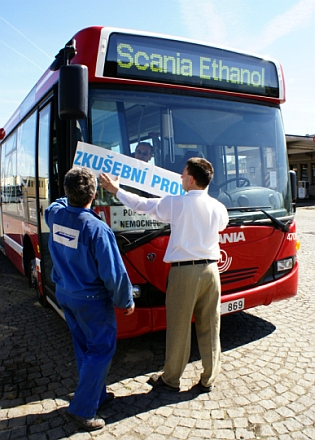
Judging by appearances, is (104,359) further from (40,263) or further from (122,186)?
(40,263)

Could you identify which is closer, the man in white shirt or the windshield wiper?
the man in white shirt

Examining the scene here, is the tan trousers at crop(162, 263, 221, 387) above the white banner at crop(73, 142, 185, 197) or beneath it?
beneath

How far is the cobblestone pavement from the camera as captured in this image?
2.79 m

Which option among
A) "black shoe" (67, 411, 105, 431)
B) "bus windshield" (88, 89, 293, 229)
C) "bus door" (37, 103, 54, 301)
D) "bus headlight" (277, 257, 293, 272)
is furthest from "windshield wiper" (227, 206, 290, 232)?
"black shoe" (67, 411, 105, 431)

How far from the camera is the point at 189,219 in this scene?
305 cm

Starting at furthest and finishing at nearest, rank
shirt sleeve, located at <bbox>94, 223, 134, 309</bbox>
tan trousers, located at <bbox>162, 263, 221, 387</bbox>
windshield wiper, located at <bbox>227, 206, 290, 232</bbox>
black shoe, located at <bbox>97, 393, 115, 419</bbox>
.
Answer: windshield wiper, located at <bbox>227, 206, 290, 232</bbox> < tan trousers, located at <bbox>162, 263, 221, 387</bbox> < black shoe, located at <bbox>97, 393, 115, 419</bbox> < shirt sleeve, located at <bbox>94, 223, 134, 309</bbox>

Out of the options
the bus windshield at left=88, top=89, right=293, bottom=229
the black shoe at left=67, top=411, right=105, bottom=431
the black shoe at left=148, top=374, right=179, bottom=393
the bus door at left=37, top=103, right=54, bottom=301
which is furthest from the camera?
the bus door at left=37, top=103, right=54, bottom=301

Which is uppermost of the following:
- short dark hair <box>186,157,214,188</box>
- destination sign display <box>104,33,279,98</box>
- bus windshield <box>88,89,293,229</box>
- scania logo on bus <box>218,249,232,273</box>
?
destination sign display <box>104,33,279,98</box>

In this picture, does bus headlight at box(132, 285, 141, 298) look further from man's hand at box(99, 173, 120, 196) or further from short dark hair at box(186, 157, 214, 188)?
short dark hair at box(186, 157, 214, 188)

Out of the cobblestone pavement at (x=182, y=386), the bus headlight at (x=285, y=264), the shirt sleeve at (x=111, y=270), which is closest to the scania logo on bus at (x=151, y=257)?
the shirt sleeve at (x=111, y=270)

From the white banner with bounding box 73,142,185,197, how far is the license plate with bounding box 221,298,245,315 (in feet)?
3.91

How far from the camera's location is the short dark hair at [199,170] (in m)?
3.04

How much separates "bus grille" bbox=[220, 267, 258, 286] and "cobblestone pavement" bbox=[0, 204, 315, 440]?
0.74m

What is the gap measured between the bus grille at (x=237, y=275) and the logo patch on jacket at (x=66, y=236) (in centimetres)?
172
